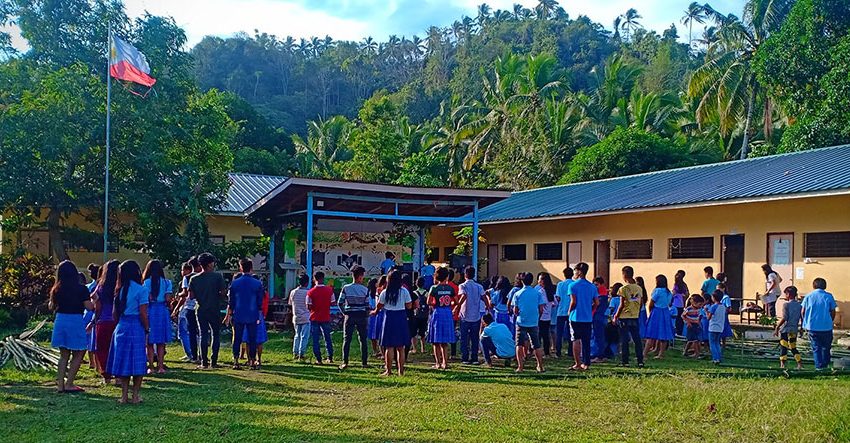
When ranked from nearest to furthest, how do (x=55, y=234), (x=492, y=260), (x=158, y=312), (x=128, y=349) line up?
(x=128, y=349)
(x=158, y=312)
(x=55, y=234)
(x=492, y=260)

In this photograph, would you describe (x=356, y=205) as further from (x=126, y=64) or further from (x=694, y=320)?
(x=694, y=320)

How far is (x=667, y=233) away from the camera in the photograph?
20.0m

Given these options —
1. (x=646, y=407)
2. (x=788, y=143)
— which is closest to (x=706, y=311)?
(x=646, y=407)

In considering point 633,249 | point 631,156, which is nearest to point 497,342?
point 633,249

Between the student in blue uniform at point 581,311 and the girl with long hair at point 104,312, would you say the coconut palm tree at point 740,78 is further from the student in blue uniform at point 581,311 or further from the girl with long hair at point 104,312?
the girl with long hair at point 104,312

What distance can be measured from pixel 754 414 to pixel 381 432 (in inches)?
143

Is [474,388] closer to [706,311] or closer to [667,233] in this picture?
[706,311]

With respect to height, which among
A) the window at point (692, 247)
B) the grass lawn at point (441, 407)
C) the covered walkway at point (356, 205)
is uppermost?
the covered walkway at point (356, 205)

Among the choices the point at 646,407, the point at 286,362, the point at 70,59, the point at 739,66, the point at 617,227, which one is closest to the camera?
the point at 646,407

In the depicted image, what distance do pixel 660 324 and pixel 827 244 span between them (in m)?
6.06

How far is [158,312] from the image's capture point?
32.8ft

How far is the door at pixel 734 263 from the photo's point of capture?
715 inches

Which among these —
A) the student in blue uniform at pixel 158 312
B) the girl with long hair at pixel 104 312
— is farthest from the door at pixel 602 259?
the girl with long hair at pixel 104 312

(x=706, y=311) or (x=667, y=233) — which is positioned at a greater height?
(x=667, y=233)
